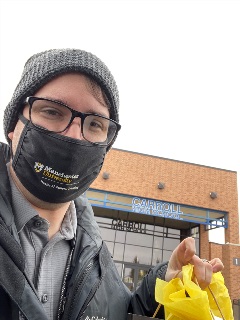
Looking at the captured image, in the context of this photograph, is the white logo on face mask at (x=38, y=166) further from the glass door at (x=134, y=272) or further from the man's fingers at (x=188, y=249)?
the glass door at (x=134, y=272)

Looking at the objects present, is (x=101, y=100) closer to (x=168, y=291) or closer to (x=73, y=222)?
(x=73, y=222)

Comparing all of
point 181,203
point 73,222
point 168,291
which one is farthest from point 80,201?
point 181,203

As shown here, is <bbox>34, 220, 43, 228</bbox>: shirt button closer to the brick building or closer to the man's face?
the man's face

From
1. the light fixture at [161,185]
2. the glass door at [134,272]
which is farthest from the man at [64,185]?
the glass door at [134,272]

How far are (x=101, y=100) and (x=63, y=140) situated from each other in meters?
0.36

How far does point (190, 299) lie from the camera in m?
1.47

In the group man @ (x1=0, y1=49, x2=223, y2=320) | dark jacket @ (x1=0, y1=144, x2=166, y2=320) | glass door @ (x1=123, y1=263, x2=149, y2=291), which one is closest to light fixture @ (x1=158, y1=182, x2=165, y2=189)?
glass door @ (x1=123, y1=263, x2=149, y2=291)

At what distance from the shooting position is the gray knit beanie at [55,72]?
5.86ft

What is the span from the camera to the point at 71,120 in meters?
1.72

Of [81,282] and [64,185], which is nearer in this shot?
[81,282]

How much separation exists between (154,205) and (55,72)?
14.8 m

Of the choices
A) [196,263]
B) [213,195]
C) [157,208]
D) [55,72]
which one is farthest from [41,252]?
[213,195]

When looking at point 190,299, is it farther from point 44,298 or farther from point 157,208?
point 157,208

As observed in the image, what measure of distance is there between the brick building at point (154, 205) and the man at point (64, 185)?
45.0 feet
